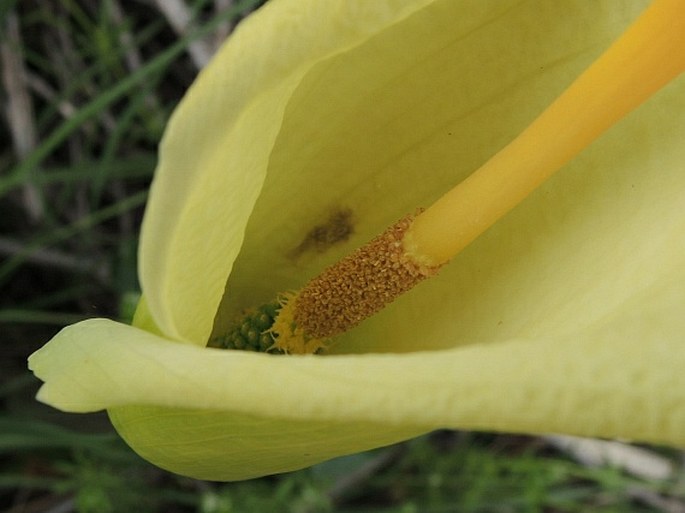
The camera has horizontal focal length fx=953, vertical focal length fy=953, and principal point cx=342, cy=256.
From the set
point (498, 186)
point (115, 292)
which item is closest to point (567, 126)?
point (498, 186)

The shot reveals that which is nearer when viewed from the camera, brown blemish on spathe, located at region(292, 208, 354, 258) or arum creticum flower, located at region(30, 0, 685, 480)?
arum creticum flower, located at region(30, 0, 685, 480)

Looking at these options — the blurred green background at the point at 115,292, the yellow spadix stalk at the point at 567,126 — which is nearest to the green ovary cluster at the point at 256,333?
the yellow spadix stalk at the point at 567,126

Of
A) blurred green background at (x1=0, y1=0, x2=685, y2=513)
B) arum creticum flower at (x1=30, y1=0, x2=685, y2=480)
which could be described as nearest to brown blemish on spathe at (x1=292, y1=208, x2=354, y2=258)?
arum creticum flower at (x1=30, y1=0, x2=685, y2=480)

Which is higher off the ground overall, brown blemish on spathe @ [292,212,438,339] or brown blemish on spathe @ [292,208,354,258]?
brown blemish on spathe @ [292,208,354,258]

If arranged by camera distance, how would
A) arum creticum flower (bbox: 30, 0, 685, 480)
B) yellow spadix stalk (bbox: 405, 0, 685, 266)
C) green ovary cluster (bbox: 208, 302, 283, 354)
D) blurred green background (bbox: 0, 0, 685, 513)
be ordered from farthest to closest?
blurred green background (bbox: 0, 0, 685, 513) < green ovary cluster (bbox: 208, 302, 283, 354) < yellow spadix stalk (bbox: 405, 0, 685, 266) < arum creticum flower (bbox: 30, 0, 685, 480)

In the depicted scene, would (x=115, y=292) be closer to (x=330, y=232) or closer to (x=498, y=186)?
(x=330, y=232)

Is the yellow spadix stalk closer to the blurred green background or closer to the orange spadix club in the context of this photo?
the orange spadix club

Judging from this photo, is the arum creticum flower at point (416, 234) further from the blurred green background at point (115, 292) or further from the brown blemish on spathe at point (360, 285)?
the blurred green background at point (115, 292)

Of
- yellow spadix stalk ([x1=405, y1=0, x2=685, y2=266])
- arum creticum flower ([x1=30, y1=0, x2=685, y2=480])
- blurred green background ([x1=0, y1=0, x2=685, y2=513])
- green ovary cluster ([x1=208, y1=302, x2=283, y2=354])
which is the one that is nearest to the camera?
arum creticum flower ([x1=30, y1=0, x2=685, y2=480])
